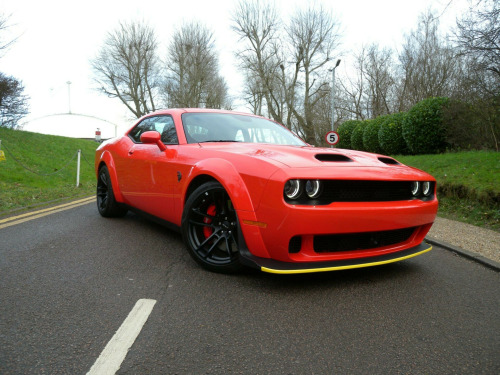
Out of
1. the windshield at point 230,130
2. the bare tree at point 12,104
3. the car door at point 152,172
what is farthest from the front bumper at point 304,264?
the bare tree at point 12,104

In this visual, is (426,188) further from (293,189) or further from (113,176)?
(113,176)

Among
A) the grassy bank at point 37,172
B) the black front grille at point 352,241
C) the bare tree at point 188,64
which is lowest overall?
the grassy bank at point 37,172

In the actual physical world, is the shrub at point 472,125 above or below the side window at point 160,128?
above

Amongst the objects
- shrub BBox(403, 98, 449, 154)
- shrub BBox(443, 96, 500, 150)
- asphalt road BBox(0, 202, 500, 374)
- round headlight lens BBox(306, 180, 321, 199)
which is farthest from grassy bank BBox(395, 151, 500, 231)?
round headlight lens BBox(306, 180, 321, 199)

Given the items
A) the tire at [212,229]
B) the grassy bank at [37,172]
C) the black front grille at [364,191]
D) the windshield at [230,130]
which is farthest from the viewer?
the grassy bank at [37,172]

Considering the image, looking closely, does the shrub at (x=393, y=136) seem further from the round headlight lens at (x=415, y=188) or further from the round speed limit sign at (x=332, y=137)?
the round headlight lens at (x=415, y=188)

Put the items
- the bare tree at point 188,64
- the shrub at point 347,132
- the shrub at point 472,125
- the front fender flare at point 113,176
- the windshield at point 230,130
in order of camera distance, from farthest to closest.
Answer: the bare tree at point 188,64
the shrub at point 347,132
the shrub at point 472,125
the front fender flare at point 113,176
the windshield at point 230,130

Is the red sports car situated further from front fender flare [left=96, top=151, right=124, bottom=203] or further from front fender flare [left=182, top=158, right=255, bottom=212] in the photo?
front fender flare [left=96, top=151, right=124, bottom=203]

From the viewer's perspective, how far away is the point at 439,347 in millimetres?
1955

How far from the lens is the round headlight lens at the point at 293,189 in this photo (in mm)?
2484

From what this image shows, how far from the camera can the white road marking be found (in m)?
1.69

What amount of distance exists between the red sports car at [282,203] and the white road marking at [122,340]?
0.74m

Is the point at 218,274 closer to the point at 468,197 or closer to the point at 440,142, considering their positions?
the point at 468,197

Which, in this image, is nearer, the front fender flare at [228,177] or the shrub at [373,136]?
the front fender flare at [228,177]
